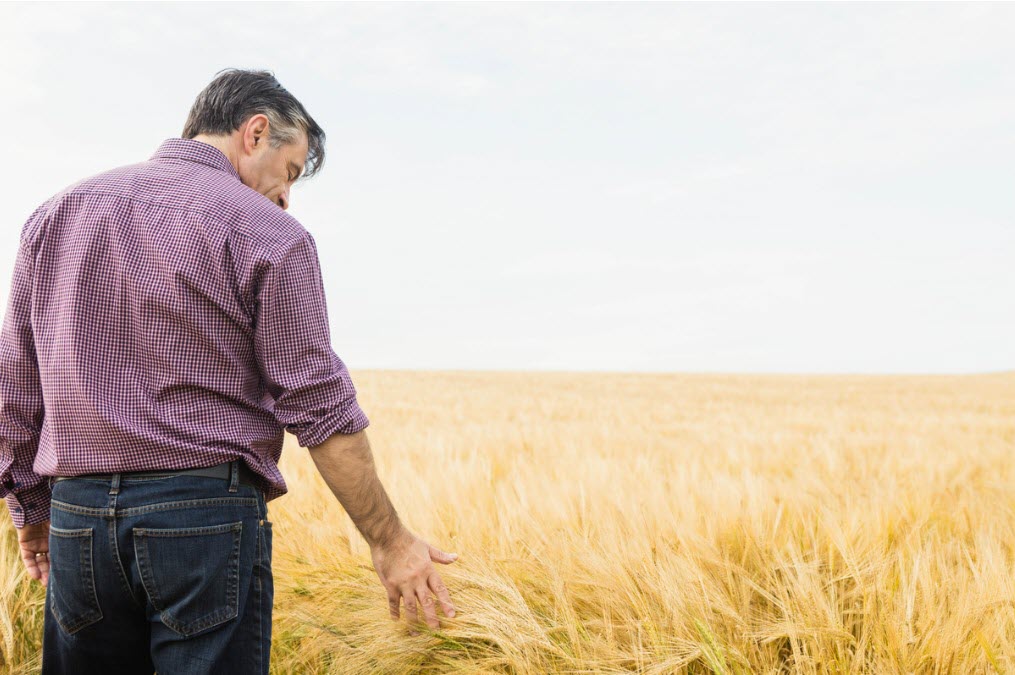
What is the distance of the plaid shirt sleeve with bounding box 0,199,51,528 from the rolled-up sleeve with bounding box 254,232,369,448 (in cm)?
58

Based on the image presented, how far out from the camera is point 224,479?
1.54 metres

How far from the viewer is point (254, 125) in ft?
5.78

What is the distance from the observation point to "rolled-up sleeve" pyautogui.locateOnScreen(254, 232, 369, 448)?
149 centimetres

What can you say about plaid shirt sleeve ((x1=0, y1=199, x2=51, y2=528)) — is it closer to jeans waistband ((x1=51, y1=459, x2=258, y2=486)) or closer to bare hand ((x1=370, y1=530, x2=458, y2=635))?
jeans waistband ((x1=51, y1=459, x2=258, y2=486))

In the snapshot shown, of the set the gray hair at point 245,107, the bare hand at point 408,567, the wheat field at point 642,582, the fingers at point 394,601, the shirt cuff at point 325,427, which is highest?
the gray hair at point 245,107

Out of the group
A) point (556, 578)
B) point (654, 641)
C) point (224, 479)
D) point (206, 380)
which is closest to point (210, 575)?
point (224, 479)

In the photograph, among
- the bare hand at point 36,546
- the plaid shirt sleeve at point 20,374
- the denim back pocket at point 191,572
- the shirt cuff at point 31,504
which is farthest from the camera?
the bare hand at point 36,546

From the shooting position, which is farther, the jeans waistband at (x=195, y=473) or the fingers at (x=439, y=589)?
the fingers at (x=439, y=589)

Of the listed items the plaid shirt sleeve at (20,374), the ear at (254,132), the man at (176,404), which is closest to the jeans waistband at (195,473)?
the man at (176,404)

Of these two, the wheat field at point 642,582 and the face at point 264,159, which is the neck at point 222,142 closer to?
the face at point 264,159

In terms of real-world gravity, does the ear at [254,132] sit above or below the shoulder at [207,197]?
above

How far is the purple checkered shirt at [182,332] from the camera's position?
149 centimetres

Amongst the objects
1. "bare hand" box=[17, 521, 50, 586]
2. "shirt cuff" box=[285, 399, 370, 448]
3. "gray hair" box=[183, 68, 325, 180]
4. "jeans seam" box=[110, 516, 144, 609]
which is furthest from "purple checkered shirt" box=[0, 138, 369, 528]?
"bare hand" box=[17, 521, 50, 586]

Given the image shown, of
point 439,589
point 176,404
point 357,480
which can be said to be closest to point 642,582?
point 439,589
